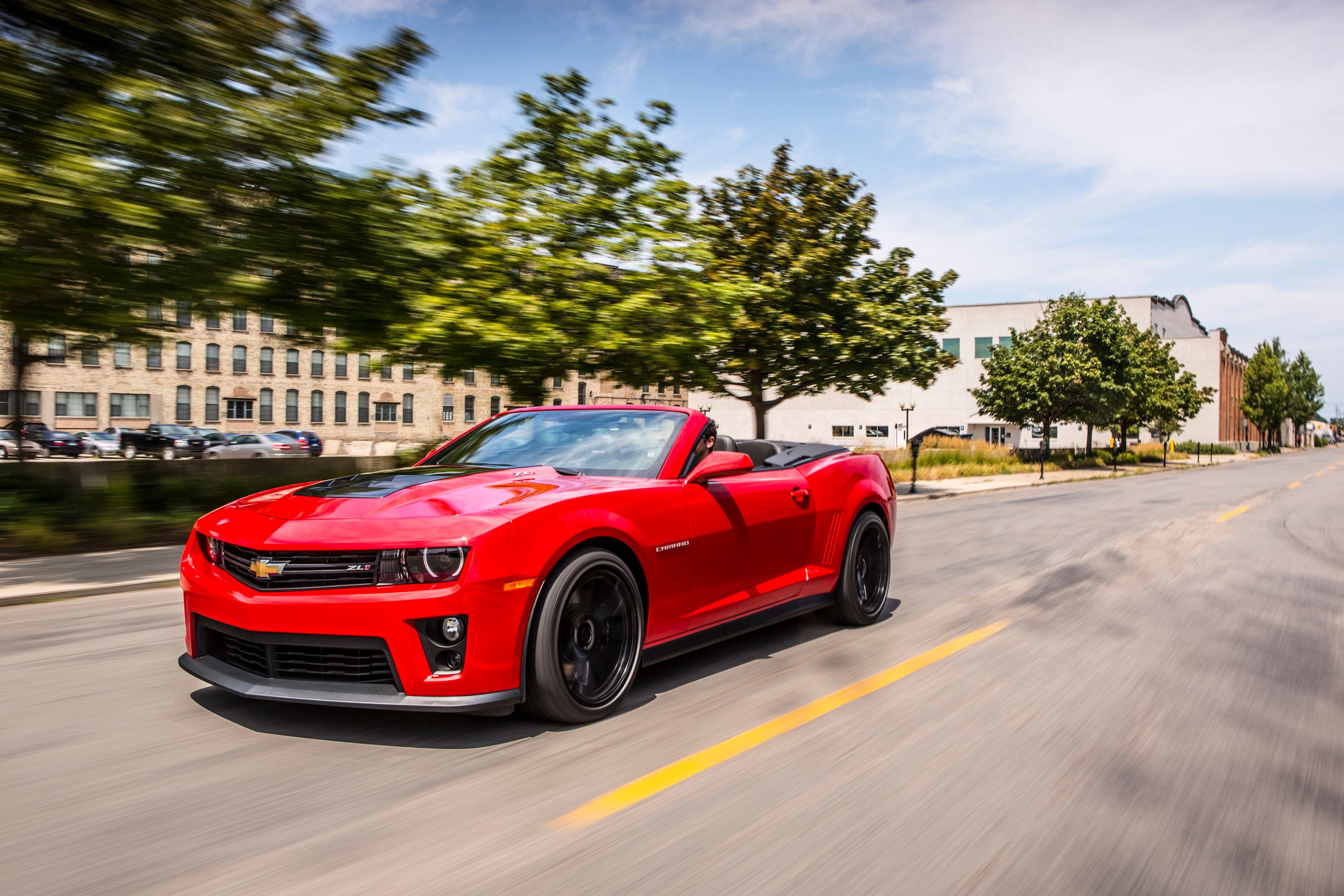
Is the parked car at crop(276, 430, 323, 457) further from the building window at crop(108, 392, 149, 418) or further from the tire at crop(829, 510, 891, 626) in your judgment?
the tire at crop(829, 510, 891, 626)

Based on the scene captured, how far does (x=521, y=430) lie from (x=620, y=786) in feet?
8.08

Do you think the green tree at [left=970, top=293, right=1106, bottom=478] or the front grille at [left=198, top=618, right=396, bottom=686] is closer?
the front grille at [left=198, top=618, right=396, bottom=686]

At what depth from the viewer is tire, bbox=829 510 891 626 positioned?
6.27 m

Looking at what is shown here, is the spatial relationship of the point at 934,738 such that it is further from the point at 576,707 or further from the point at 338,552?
the point at 338,552

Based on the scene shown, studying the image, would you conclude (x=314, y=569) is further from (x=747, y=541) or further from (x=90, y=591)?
(x=90, y=591)

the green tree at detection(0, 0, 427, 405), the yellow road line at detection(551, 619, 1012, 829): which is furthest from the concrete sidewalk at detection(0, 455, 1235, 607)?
the yellow road line at detection(551, 619, 1012, 829)

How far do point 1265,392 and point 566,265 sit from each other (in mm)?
109630

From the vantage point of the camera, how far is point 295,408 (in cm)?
7319

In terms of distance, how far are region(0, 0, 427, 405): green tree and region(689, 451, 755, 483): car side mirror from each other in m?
7.39

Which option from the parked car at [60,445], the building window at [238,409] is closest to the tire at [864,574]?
the parked car at [60,445]

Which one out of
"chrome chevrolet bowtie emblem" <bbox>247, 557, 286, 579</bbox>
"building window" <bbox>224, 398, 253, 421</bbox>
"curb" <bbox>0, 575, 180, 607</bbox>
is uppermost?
"building window" <bbox>224, 398, 253, 421</bbox>

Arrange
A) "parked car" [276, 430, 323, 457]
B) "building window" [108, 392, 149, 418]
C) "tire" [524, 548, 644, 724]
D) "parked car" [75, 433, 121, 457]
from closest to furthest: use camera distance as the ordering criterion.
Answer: "tire" [524, 548, 644, 724] → "parked car" [75, 433, 121, 457] → "parked car" [276, 430, 323, 457] → "building window" [108, 392, 149, 418]

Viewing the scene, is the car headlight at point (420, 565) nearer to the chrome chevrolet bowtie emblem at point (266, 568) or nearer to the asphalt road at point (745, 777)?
the chrome chevrolet bowtie emblem at point (266, 568)

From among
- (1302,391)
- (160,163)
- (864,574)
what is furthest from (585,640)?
(1302,391)
